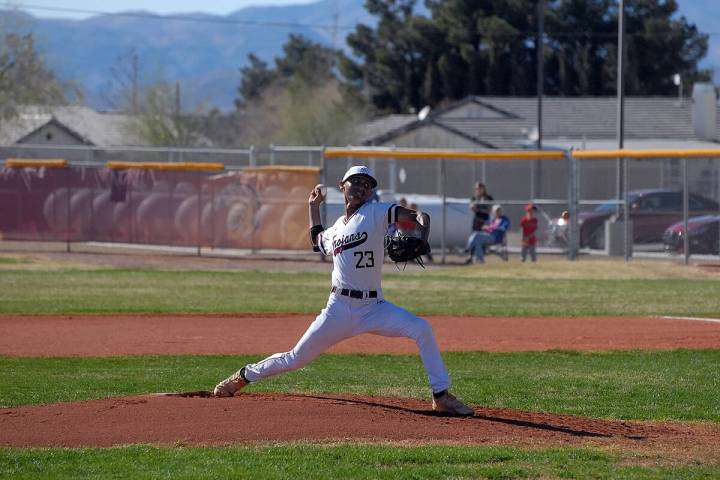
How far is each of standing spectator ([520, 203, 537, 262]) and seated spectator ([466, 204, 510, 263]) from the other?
0.46 m

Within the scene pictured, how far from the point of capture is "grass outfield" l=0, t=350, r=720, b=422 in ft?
33.2

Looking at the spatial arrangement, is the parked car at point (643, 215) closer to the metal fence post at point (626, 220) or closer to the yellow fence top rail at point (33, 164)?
the metal fence post at point (626, 220)

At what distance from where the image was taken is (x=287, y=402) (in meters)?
9.06

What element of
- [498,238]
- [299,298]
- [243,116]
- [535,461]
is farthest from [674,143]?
[535,461]

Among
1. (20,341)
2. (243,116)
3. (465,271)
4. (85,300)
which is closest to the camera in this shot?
(20,341)

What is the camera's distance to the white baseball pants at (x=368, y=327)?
8.68 metres

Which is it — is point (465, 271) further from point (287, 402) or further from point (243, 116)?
point (243, 116)

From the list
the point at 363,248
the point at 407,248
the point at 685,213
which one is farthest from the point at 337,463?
the point at 685,213

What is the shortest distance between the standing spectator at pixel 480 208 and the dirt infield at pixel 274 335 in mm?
9186

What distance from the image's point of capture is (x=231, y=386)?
9.34 meters

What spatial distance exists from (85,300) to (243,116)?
64.5m

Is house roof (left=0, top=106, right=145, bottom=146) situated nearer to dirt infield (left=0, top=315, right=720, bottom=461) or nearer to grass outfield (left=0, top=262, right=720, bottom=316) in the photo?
grass outfield (left=0, top=262, right=720, bottom=316)

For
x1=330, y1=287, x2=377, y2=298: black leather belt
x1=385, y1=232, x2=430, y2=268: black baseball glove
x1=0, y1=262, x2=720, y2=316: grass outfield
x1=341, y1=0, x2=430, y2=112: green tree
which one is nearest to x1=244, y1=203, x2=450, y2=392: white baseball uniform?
x1=330, y1=287, x2=377, y2=298: black leather belt

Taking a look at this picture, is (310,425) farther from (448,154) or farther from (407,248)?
(448,154)
